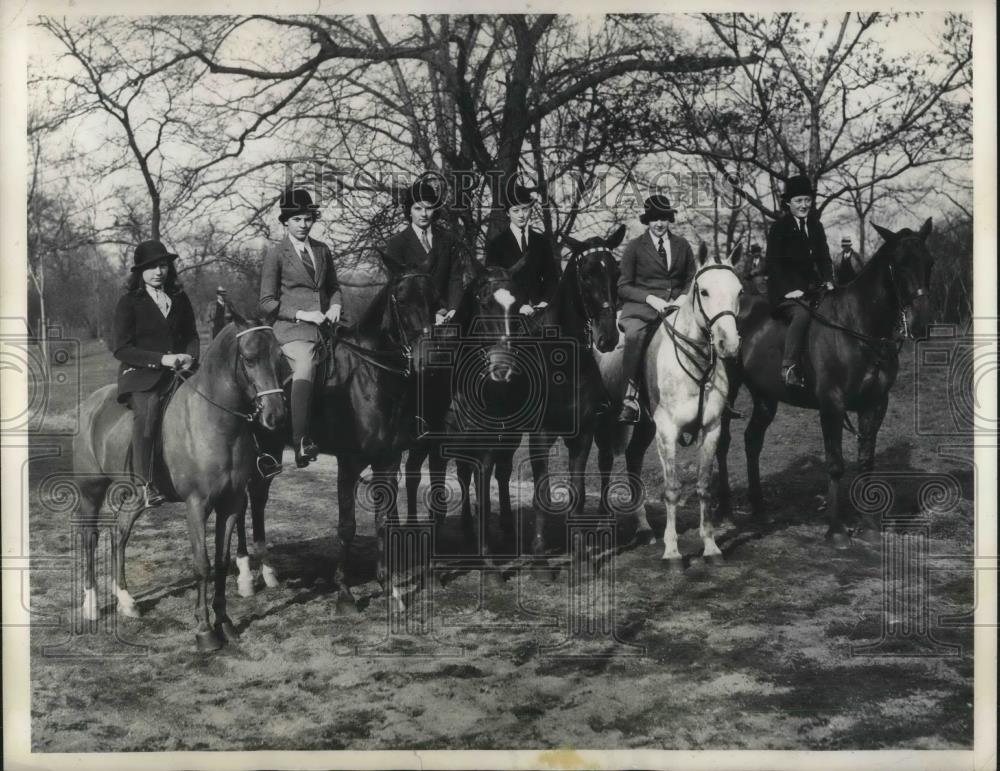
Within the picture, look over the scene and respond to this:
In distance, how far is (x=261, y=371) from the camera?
5.82 metres

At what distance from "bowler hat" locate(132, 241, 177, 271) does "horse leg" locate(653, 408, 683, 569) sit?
13.0 ft

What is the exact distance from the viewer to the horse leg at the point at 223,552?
245 inches

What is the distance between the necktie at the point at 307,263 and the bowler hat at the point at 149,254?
3.03ft

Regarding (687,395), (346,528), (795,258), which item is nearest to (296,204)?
(346,528)

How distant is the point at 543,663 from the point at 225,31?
5012mm

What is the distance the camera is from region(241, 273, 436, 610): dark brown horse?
271 inches

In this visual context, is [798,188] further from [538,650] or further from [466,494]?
[538,650]

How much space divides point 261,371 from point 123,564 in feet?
6.32

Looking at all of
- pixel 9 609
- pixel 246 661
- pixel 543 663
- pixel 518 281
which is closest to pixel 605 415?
pixel 518 281

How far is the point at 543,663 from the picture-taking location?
6.25m

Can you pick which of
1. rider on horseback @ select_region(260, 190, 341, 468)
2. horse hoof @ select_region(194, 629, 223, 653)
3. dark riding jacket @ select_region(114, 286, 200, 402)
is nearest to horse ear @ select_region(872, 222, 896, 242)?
rider on horseback @ select_region(260, 190, 341, 468)

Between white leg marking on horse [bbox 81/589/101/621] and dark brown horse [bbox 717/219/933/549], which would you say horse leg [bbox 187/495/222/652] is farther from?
dark brown horse [bbox 717/219/933/549]

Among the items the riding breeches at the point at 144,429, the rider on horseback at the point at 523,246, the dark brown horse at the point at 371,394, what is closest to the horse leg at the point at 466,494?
the dark brown horse at the point at 371,394

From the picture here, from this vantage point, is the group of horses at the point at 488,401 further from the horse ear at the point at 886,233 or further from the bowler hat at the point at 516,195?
the bowler hat at the point at 516,195
